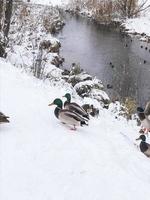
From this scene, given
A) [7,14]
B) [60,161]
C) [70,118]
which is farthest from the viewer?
[7,14]

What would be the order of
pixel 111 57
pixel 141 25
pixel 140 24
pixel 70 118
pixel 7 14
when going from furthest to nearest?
pixel 140 24 → pixel 141 25 → pixel 111 57 → pixel 7 14 → pixel 70 118

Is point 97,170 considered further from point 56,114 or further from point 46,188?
point 56,114

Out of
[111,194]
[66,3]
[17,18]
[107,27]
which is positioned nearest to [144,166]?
[111,194]

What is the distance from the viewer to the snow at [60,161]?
4.98 metres

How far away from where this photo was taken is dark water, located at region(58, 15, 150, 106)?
17759 mm

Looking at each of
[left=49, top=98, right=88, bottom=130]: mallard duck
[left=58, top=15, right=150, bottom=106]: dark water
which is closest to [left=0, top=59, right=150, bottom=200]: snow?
[left=49, top=98, right=88, bottom=130]: mallard duck

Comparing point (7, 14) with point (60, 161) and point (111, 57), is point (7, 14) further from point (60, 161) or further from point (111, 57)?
point (111, 57)

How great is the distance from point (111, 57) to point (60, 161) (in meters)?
18.1

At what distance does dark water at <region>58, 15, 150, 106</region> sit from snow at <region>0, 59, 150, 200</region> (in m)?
8.75

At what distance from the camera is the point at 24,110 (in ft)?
24.3

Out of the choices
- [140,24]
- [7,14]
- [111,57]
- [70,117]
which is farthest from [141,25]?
[70,117]

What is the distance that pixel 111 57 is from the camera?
2334 cm

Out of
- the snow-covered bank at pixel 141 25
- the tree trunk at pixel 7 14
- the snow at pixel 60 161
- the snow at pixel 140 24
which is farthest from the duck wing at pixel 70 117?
the snow at pixel 140 24

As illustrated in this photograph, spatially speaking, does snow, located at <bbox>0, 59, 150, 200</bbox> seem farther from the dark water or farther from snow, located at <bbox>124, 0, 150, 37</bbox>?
snow, located at <bbox>124, 0, 150, 37</bbox>
